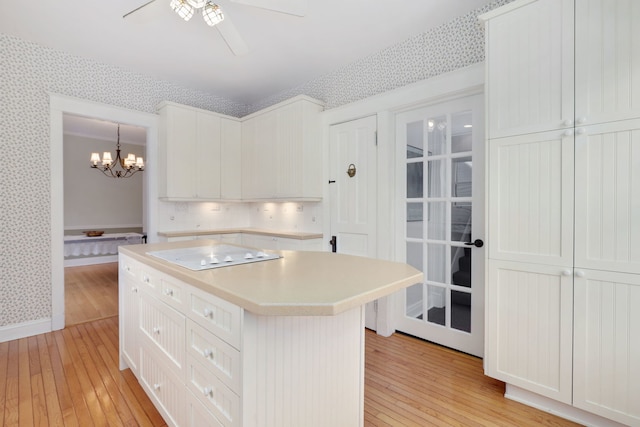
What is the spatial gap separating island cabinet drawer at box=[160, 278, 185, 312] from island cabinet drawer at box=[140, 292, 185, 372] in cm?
3

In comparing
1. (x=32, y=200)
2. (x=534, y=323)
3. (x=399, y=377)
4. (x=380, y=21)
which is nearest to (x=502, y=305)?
(x=534, y=323)

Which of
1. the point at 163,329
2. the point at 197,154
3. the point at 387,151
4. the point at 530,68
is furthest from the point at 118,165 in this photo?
the point at 530,68

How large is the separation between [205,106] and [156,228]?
5.73 feet

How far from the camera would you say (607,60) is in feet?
5.04

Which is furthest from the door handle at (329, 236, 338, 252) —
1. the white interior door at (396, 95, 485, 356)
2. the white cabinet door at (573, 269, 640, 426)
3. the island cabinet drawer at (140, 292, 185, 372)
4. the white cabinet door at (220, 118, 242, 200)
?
the white cabinet door at (573, 269, 640, 426)

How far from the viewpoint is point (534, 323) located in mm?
1783

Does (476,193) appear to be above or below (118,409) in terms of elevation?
above

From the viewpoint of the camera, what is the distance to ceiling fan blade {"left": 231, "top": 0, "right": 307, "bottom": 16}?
6.01 ft

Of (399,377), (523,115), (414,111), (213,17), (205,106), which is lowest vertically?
(399,377)

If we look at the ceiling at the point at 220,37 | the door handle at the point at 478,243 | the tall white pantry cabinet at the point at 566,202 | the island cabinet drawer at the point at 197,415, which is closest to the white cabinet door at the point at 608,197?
the tall white pantry cabinet at the point at 566,202

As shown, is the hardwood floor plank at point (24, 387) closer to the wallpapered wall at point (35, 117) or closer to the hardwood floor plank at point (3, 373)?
the hardwood floor plank at point (3, 373)

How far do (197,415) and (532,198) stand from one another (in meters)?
2.03

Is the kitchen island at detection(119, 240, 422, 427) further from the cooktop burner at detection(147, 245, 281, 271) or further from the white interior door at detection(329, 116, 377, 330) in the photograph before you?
the white interior door at detection(329, 116, 377, 330)

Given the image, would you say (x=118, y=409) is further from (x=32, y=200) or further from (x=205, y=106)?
(x=205, y=106)
